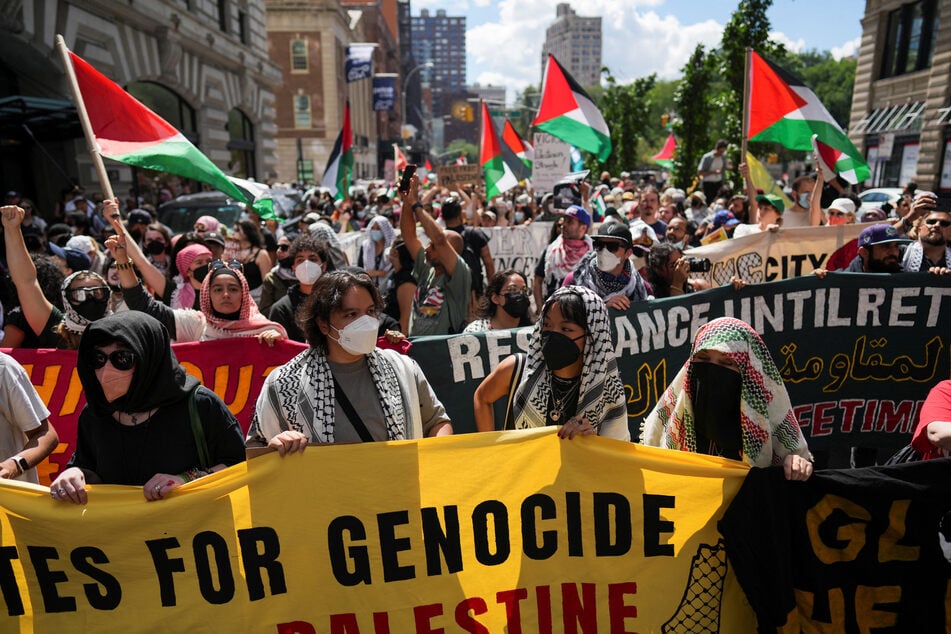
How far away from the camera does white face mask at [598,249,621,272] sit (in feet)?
14.9

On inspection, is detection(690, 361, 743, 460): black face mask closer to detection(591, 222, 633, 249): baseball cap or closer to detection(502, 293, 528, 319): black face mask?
detection(502, 293, 528, 319): black face mask

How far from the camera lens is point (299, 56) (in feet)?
155

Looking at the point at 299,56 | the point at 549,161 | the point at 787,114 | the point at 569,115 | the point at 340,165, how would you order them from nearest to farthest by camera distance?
the point at 787,114 → the point at 569,115 → the point at 340,165 → the point at 549,161 → the point at 299,56

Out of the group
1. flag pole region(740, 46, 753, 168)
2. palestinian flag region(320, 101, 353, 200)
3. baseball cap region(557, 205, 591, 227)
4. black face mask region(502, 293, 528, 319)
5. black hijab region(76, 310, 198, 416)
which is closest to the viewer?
black hijab region(76, 310, 198, 416)

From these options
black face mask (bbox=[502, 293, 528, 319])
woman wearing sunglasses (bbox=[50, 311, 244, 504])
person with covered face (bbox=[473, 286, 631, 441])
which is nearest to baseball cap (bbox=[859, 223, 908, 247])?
black face mask (bbox=[502, 293, 528, 319])

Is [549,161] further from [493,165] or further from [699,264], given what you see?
[699,264]

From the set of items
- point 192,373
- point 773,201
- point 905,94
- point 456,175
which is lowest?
point 192,373

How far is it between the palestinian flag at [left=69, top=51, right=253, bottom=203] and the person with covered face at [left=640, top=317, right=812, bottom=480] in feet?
11.4

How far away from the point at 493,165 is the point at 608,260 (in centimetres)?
759

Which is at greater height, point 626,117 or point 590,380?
point 626,117

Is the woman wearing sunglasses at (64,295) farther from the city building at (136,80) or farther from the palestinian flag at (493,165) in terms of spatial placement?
the palestinian flag at (493,165)

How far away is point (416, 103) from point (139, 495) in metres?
127

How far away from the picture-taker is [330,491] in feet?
8.07

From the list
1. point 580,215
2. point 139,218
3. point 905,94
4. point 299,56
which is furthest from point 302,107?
point 580,215
